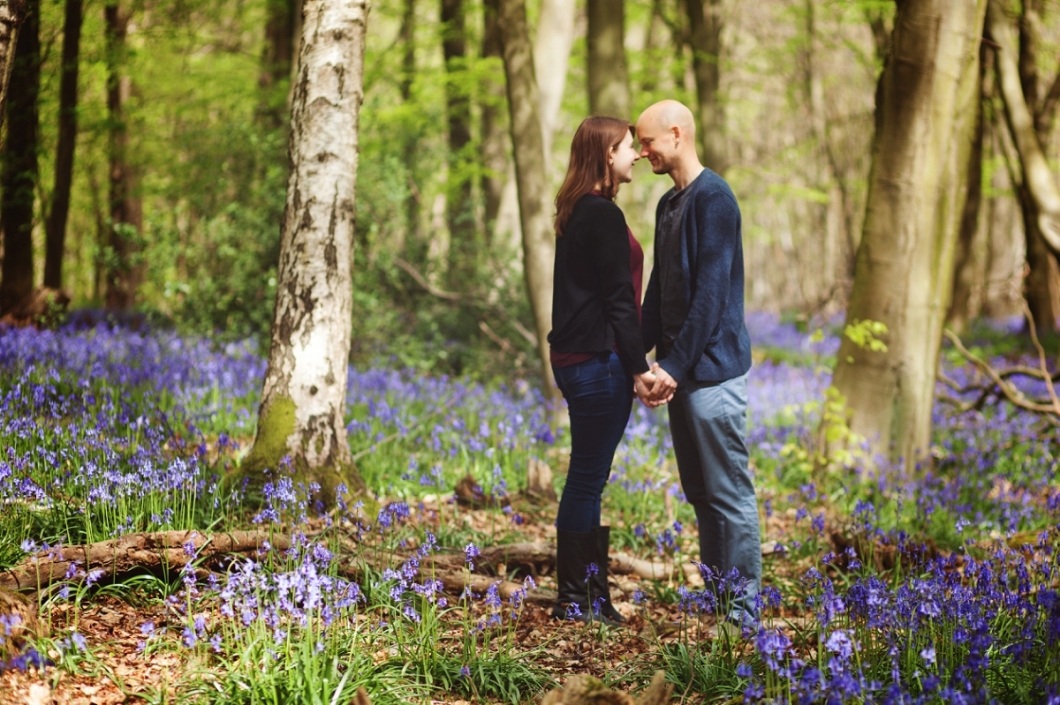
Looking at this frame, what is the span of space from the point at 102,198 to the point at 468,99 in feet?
37.3

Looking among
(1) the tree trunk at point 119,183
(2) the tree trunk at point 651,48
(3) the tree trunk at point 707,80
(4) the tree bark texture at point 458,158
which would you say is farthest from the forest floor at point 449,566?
(2) the tree trunk at point 651,48

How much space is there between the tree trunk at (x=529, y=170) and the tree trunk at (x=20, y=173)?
426cm

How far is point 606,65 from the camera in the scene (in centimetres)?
838

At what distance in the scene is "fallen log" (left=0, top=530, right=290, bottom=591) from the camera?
3217mm

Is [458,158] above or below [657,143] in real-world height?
above

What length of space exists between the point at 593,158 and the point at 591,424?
121 centimetres

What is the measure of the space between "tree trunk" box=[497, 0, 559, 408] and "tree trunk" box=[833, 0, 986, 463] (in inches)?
103

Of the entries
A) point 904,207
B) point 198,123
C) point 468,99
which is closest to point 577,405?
point 904,207

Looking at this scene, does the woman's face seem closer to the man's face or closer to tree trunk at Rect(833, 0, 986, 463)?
the man's face

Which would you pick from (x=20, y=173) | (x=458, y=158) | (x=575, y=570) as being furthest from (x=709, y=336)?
(x=458, y=158)

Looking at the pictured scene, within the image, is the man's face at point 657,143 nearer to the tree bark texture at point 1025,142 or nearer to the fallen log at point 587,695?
the fallen log at point 587,695

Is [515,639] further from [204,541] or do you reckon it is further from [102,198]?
[102,198]

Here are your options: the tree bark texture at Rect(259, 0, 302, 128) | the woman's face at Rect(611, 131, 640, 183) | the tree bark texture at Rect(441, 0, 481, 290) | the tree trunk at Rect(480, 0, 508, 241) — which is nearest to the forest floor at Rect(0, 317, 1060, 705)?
the woman's face at Rect(611, 131, 640, 183)

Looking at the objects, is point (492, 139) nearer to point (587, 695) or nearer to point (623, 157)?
point (623, 157)
